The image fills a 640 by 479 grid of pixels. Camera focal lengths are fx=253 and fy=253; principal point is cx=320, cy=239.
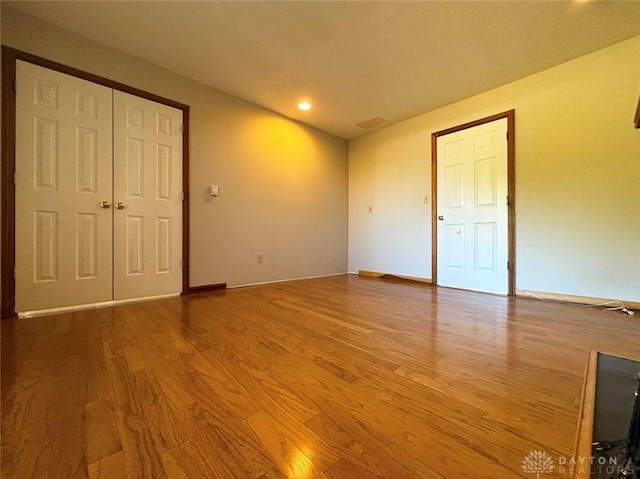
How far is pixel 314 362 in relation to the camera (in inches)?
44.9

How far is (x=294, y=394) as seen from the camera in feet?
2.96

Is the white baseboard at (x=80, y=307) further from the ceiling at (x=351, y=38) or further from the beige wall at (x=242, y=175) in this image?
the ceiling at (x=351, y=38)

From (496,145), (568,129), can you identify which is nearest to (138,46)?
(496,145)

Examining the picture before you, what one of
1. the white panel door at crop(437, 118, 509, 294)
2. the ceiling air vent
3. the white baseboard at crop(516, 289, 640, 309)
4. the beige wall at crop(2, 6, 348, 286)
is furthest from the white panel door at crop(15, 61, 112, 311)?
the white baseboard at crop(516, 289, 640, 309)

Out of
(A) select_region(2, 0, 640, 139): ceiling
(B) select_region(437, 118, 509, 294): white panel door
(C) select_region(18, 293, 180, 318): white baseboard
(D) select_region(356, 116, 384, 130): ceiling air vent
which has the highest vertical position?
(D) select_region(356, 116, 384, 130): ceiling air vent

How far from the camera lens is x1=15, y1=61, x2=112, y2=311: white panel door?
1.86 m

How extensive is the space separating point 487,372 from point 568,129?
2.59 m

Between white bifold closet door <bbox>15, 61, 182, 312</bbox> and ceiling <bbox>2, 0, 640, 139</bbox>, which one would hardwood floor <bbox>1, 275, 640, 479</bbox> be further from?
ceiling <bbox>2, 0, 640, 139</bbox>

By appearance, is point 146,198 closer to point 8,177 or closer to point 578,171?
point 8,177

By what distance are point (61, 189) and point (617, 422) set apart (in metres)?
3.32

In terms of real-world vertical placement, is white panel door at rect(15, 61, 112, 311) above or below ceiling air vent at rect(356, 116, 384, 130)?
below

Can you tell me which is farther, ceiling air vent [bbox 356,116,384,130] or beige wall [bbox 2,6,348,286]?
ceiling air vent [bbox 356,116,384,130]

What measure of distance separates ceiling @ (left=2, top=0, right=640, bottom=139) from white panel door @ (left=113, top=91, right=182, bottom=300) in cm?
55

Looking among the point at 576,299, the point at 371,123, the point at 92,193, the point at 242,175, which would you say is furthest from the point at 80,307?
the point at 576,299
